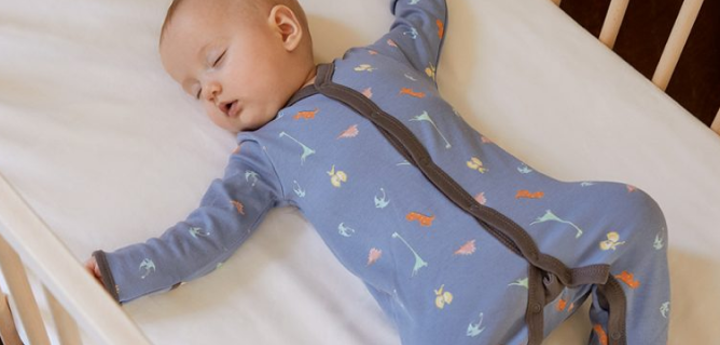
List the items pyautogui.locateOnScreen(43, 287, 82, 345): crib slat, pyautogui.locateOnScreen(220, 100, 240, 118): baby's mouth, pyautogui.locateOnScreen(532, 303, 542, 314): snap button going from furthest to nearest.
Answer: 1. pyautogui.locateOnScreen(220, 100, 240, 118): baby's mouth
2. pyautogui.locateOnScreen(532, 303, 542, 314): snap button
3. pyautogui.locateOnScreen(43, 287, 82, 345): crib slat

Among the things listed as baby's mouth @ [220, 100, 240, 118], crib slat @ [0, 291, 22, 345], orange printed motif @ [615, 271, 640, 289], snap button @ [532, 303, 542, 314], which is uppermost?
baby's mouth @ [220, 100, 240, 118]

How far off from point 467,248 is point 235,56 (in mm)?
393

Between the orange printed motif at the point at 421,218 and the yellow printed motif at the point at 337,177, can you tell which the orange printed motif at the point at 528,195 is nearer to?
the orange printed motif at the point at 421,218

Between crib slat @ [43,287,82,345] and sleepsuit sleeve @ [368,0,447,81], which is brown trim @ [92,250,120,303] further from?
sleepsuit sleeve @ [368,0,447,81]

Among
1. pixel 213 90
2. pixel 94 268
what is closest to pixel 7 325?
pixel 94 268

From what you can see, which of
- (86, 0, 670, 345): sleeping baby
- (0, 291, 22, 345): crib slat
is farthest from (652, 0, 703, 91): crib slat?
(0, 291, 22, 345): crib slat

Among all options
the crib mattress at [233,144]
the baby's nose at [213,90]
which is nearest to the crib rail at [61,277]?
the crib mattress at [233,144]

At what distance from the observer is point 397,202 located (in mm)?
1042

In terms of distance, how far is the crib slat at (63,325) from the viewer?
0.69m

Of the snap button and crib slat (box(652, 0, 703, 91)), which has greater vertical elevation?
crib slat (box(652, 0, 703, 91))

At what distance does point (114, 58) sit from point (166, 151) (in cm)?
18

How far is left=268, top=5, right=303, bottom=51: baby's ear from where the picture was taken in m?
1.18

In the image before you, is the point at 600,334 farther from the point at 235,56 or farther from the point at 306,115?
the point at 235,56

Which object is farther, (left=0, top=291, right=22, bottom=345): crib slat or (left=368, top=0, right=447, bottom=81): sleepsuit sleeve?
(left=368, top=0, right=447, bottom=81): sleepsuit sleeve
